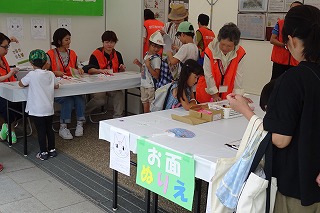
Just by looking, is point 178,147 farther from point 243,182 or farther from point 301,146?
point 301,146

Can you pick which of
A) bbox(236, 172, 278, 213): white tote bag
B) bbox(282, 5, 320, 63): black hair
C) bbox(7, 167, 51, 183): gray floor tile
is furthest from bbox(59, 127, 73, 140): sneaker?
bbox(282, 5, 320, 63): black hair

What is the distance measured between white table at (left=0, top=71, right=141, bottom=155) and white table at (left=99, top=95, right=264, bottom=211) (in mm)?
1458

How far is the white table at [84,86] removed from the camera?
3648 millimetres

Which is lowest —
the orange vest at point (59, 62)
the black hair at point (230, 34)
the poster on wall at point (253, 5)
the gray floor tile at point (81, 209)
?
the gray floor tile at point (81, 209)

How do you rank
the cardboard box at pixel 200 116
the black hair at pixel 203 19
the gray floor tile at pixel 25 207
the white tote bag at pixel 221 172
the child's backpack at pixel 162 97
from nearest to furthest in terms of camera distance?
the white tote bag at pixel 221 172, the cardboard box at pixel 200 116, the gray floor tile at pixel 25 207, the child's backpack at pixel 162 97, the black hair at pixel 203 19

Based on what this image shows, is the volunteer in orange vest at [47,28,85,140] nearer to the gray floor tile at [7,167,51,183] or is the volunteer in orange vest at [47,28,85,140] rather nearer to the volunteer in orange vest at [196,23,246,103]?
the gray floor tile at [7,167,51,183]

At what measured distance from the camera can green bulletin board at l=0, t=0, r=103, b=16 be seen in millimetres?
4574

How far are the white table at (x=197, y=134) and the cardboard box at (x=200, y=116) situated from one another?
0.03 metres

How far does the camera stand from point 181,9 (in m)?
5.38

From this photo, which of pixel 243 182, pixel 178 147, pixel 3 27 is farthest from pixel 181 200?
pixel 3 27

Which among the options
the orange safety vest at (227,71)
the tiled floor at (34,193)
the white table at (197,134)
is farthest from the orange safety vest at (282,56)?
the tiled floor at (34,193)

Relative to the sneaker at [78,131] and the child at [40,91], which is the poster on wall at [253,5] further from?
the child at [40,91]

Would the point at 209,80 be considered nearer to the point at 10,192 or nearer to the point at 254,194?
the point at 10,192

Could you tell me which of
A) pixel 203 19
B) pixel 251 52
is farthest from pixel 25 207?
pixel 251 52
